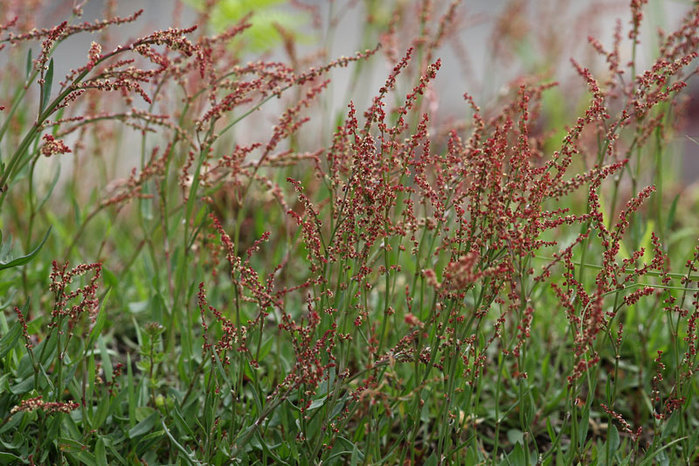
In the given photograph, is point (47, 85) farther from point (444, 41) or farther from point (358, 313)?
point (444, 41)

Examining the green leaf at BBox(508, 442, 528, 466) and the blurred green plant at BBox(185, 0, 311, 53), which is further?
the blurred green plant at BBox(185, 0, 311, 53)

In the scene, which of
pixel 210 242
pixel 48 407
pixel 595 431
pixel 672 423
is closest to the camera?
pixel 48 407

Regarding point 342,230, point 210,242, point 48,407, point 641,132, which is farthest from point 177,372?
point 641,132

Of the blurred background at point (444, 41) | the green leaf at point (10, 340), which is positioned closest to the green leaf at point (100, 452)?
the green leaf at point (10, 340)

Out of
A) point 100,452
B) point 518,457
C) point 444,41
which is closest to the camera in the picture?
point 100,452

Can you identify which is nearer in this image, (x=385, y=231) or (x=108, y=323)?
(x=385, y=231)

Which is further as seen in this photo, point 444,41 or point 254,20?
point 254,20

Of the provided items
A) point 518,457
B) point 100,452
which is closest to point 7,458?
point 100,452

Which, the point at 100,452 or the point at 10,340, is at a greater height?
the point at 10,340

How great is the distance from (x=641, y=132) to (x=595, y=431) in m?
0.91

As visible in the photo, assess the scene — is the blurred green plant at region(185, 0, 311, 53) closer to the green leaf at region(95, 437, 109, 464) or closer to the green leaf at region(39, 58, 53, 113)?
the green leaf at region(39, 58, 53, 113)

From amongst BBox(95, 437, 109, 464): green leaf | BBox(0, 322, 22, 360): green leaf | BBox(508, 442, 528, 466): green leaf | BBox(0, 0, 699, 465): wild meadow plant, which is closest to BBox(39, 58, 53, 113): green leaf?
BBox(0, 0, 699, 465): wild meadow plant

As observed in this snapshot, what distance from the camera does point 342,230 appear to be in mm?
1471

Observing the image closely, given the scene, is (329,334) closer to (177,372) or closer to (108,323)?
(177,372)
